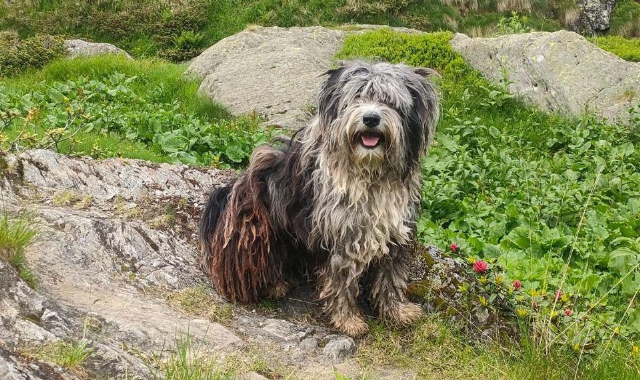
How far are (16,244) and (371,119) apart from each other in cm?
203

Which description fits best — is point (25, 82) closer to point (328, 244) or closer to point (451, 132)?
point (451, 132)

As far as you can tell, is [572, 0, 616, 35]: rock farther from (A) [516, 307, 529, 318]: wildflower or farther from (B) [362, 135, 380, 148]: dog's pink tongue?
(B) [362, 135, 380, 148]: dog's pink tongue

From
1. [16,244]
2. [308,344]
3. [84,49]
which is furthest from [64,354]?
[84,49]

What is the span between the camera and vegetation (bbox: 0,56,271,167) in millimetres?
6738

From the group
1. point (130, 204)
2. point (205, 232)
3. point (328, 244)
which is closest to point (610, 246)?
point (328, 244)

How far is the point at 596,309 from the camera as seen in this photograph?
480 cm

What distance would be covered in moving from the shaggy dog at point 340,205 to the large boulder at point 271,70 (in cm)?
427

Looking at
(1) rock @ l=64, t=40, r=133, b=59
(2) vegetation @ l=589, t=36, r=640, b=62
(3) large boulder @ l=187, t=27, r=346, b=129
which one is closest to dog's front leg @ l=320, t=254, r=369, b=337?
(3) large boulder @ l=187, t=27, r=346, b=129

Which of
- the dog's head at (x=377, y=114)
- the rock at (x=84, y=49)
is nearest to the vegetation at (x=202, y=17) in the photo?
the rock at (x=84, y=49)

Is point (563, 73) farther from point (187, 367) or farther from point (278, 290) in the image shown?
point (187, 367)

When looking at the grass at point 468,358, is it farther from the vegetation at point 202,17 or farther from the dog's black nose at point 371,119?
the vegetation at point 202,17

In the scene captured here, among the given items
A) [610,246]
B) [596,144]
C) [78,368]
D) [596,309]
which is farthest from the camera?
[596,144]

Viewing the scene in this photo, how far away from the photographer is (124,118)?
8.33 meters

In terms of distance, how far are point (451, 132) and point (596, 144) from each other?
164cm
